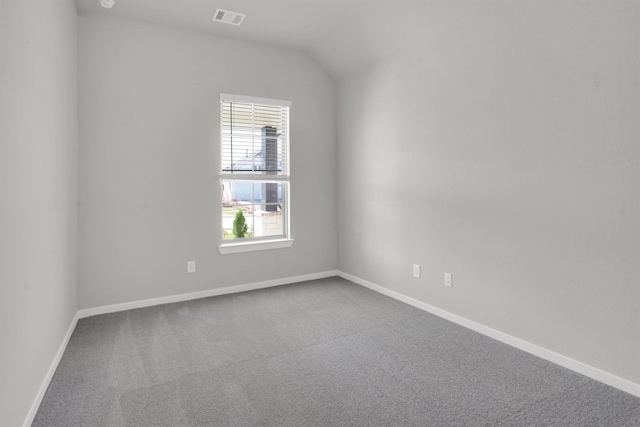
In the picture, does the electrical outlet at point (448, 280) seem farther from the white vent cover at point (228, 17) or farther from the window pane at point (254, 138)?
the white vent cover at point (228, 17)

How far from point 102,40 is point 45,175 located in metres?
1.82

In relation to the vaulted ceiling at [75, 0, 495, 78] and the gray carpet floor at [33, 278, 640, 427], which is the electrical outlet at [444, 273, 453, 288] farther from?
the vaulted ceiling at [75, 0, 495, 78]

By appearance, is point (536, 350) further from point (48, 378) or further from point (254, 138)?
point (254, 138)

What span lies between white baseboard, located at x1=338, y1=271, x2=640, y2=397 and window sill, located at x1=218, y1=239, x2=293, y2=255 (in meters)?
1.40

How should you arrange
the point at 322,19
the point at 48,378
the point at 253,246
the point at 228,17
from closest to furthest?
the point at 48,378 → the point at 228,17 → the point at 322,19 → the point at 253,246

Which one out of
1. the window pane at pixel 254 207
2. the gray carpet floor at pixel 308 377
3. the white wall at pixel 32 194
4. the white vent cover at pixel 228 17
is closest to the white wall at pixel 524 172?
the gray carpet floor at pixel 308 377

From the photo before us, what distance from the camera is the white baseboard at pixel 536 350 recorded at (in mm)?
2135

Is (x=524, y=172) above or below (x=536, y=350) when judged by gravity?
above

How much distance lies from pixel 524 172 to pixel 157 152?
3258 mm

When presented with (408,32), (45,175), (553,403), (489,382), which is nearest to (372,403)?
(489,382)

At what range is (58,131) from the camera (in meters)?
2.60

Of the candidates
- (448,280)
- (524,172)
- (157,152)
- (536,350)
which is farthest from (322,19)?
(536,350)

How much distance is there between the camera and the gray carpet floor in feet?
6.22

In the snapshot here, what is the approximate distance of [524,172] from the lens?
8.55ft
